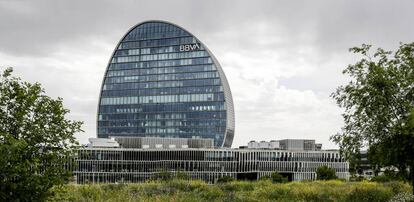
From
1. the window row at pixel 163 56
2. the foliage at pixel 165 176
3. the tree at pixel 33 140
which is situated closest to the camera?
the tree at pixel 33 140

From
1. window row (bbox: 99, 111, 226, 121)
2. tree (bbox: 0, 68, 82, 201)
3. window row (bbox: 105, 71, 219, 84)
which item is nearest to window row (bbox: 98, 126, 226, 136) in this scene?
window row (bbox: 99, 111, 226, 121)

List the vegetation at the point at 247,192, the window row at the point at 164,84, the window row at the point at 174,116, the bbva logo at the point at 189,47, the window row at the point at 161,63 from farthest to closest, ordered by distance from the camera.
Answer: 1. the bbva logo at the point at 189,47
2. the window row at the point at 161,63
3. the window row at the point at 164,84
4. the window row at the point at 174,116
5. the vegetation at the point at 247,192

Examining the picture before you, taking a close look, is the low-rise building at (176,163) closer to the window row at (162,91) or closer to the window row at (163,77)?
the window row at (162,91)

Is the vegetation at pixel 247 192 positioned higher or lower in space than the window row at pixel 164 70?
lower

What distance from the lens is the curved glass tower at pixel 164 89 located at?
168 metres

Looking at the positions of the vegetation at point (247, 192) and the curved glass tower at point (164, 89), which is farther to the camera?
the curved glass tower at point (164, 89)

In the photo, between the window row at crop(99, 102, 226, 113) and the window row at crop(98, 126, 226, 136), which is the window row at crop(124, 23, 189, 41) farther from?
the window row at crop(98, 126, 226, 136)

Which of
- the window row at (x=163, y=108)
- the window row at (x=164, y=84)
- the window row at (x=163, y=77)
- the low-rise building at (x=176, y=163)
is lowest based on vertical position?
the low-rise building at (x=176, y=163)

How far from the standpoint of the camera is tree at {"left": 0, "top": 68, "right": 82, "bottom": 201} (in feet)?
45.1

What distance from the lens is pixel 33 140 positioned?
556 inches

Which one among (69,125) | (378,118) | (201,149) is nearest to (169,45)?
(201,149)

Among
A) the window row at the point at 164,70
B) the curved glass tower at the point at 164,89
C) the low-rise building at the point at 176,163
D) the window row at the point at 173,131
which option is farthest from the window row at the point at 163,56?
the low-rise building at the point at 176,163

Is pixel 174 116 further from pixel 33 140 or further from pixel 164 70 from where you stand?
pixel 33 140

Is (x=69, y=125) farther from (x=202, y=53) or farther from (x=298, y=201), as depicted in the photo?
(x=202, y=53)
